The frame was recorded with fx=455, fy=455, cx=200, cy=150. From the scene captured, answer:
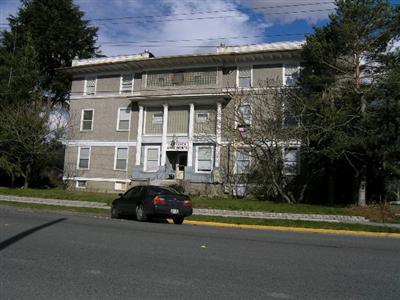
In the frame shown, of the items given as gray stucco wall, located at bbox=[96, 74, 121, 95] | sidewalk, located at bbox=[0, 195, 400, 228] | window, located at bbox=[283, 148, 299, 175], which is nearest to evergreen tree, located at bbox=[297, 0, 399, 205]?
window, located at bbox=[283, 148, 299, 175]

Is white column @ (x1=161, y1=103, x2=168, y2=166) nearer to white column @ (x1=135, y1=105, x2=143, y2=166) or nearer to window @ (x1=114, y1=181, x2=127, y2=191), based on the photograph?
white column @ (x1=135, y1=105, x2=143, y2=166)

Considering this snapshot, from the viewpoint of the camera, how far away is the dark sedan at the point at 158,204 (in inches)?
666

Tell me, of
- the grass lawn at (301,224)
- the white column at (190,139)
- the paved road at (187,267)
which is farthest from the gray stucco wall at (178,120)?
the paved road at (187,267)

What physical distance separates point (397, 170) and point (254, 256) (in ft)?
49.2

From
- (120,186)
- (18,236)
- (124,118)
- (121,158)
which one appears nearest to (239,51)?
(124,118)

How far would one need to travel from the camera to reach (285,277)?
23.6ft

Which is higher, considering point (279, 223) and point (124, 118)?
point (124, 118)

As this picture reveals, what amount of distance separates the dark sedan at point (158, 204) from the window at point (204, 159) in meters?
13.6

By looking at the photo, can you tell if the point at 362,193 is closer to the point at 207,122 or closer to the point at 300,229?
the point at 300,229

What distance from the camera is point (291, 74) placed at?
30203mm

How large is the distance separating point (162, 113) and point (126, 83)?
418 cm

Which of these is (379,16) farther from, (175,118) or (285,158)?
(175,118)

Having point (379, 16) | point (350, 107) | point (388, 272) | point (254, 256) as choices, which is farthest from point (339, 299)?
point (379, 16)

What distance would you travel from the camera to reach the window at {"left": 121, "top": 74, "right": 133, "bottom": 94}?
34938mm
